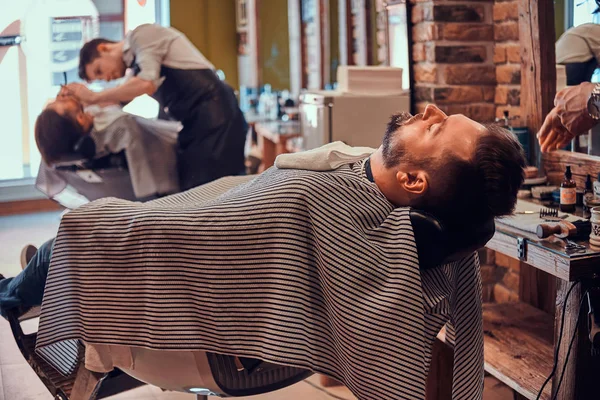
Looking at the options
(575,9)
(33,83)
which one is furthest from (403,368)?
(33,83)

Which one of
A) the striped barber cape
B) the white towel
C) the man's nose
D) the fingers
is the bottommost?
the striped barber cape

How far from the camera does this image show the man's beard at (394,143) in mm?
1618

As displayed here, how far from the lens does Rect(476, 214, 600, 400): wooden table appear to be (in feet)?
6.25

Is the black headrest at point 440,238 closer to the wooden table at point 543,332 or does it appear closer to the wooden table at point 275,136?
the wooden table at point 543,332

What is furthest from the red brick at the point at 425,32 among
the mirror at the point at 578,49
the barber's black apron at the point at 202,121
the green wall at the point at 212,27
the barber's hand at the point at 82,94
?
the green wall at the point at 212,27

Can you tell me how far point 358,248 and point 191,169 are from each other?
2.93m

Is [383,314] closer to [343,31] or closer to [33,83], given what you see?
[343,31]

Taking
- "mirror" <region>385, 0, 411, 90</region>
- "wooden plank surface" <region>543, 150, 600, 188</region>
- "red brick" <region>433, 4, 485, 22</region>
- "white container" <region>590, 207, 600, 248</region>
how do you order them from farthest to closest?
"mirror" <region>385, 0, 411, 90</region>, "red brick" <region>433, 4, 485, 22</region>, "wooden plank surface" <region>543, 150, 600, 188</region>, "white container" <region>590, 207, 600, 248</region>

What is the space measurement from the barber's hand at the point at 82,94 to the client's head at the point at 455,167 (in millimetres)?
2922

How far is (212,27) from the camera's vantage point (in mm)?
7699

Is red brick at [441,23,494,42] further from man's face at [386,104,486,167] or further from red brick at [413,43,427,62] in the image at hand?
man's face at [386,104,486,167]

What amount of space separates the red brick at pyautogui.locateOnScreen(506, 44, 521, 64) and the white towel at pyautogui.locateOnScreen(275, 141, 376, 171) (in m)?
1.40

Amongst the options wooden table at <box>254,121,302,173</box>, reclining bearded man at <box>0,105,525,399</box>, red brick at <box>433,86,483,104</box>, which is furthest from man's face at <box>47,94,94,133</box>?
reclining bearded man at <box>0,105,525,399</box>

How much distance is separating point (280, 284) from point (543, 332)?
1382 millimetres
